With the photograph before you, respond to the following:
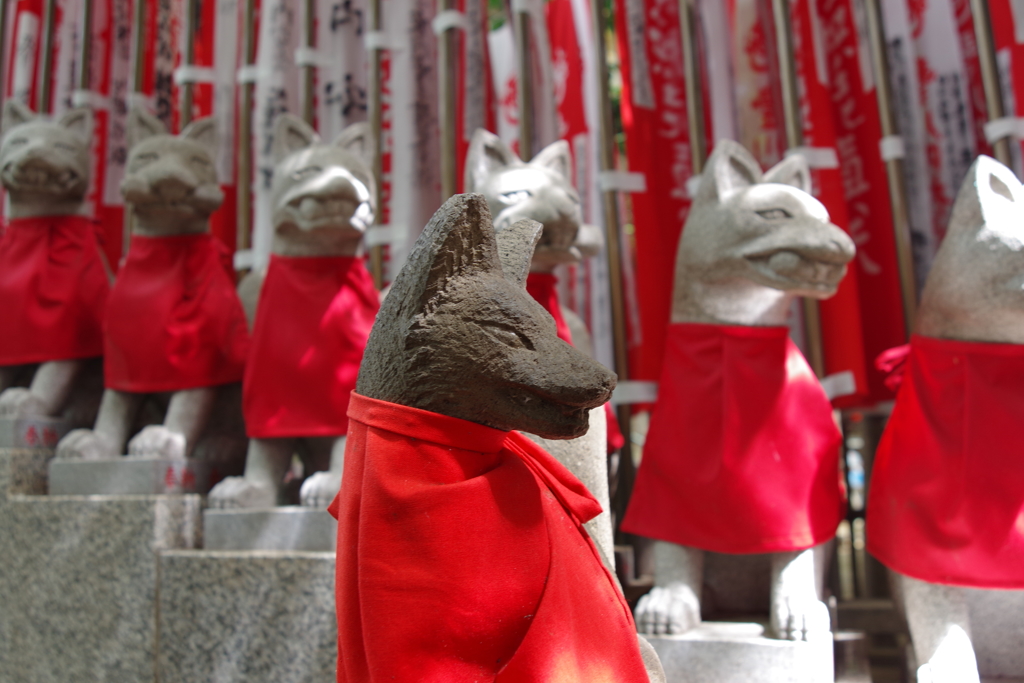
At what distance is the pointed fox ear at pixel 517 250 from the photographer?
1313 millimetres

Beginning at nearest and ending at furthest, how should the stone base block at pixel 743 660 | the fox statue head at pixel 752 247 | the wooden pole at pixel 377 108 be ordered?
the stone base block at pixel 743 660 → the fox statue head at pixel 752 247 → the wooden pole at pixel 377 108

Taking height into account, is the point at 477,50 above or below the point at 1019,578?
above

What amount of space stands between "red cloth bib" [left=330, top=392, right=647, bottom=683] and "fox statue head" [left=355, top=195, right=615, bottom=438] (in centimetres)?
4

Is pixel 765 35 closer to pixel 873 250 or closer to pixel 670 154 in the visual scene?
pixel 670 154

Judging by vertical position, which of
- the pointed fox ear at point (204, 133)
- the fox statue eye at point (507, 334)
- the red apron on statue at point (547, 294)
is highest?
the pointed fox ear at point (204, 133)

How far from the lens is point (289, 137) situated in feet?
8.72

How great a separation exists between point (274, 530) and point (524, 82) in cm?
182

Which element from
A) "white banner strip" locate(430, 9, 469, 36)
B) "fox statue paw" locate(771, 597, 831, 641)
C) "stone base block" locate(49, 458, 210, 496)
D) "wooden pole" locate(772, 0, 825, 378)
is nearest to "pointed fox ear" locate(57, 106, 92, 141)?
"stone base block" locate(49, 458, 210, 496)

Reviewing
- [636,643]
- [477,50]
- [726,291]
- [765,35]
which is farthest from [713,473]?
[477,50]

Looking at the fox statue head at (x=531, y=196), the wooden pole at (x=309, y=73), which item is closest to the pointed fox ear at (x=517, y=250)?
the fox statue head at (x=531, y=196)

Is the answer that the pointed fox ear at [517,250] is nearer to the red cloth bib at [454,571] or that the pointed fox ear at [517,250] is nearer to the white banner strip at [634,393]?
the red cloth bib at [454,571]

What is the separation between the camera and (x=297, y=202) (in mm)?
2377

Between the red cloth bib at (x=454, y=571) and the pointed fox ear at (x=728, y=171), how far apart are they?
1.23 metres

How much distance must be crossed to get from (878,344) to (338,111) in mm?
2269
